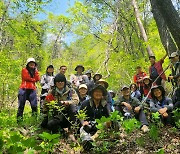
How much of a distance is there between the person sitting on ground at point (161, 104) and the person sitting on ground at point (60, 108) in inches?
68.7

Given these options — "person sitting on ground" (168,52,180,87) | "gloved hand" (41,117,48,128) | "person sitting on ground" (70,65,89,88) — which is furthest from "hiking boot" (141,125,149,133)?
"person sitting on ground" (70,65,89,88)

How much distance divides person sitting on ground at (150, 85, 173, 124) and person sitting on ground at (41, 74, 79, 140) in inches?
68.7

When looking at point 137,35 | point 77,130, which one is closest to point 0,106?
point 77,130

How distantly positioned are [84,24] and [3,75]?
8694 millimetres

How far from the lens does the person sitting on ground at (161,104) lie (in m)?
5.91

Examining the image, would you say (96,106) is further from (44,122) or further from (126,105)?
(126,105)

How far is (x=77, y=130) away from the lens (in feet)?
17.6

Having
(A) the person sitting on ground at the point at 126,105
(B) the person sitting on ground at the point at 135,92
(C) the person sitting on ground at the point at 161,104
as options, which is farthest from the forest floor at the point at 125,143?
(B) the person sitting on ground at the point at 135,92

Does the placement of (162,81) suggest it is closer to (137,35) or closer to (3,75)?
(3,75)

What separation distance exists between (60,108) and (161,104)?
90.8 inches

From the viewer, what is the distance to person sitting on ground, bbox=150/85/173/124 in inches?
233

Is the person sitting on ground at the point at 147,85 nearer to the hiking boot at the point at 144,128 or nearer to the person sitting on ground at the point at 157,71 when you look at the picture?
the person sitting on ground at the point at 157,71

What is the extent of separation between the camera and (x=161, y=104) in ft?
20.5

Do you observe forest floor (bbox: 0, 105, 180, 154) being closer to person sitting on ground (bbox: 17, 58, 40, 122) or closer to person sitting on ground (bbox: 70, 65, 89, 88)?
person sitting on ground (bbox: 17, 58, 40, 122)
